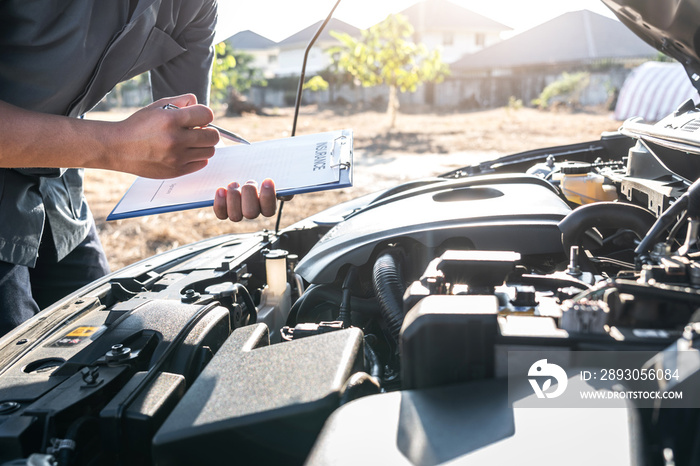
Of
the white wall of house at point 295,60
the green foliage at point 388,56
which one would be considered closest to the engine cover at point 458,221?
the green foliage at point 388,56

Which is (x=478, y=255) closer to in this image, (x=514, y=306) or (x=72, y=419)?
(x=514, y=306)

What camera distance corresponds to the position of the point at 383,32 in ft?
50.0

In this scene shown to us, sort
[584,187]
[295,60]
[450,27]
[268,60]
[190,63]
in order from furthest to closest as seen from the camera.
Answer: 1. [268,60]
2. [295,60]
3. [450,27]
4. [190,63]
5. [584,187]

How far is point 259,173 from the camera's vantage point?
55.2 inches

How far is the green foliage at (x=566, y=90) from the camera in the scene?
63.7 feet

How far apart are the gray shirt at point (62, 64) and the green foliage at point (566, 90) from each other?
19.3m

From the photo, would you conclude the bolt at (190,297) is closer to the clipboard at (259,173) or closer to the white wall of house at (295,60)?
the clipboard at (259,173)

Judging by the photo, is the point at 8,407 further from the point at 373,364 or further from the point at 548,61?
the point at 548,61

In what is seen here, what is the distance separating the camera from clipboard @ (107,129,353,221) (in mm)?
1259

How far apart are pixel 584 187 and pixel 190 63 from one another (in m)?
1.39

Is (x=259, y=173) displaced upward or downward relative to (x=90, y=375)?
upward

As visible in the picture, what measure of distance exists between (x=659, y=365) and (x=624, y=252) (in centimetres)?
69

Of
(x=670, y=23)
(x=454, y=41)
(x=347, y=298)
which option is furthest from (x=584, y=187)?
(x=454, y=41)

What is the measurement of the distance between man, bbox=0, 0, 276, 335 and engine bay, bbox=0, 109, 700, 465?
318mm
